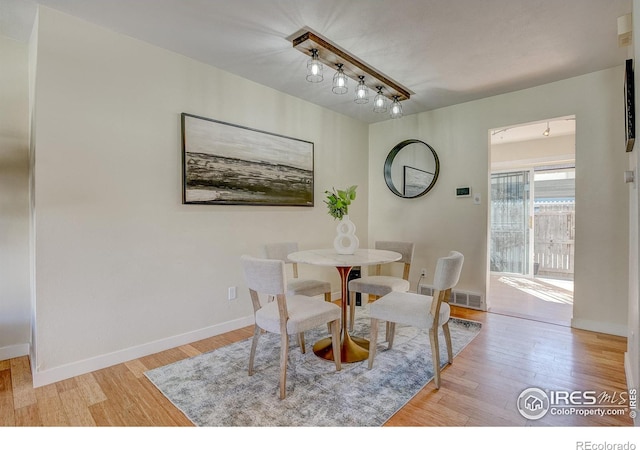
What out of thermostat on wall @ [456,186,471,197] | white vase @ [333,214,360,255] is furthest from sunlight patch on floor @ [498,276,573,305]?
white vase @ [333,214,360,255]

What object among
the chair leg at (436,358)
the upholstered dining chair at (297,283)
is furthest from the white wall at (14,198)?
the chair leg at (436,358)

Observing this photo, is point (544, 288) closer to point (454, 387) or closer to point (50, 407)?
point (454, 387)

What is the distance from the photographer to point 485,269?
3.57 meters

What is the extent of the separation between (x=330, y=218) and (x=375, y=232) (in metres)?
0.87

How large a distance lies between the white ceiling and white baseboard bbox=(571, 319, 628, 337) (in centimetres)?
231

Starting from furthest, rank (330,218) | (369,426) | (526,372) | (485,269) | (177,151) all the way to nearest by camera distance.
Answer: (330,218) < (485,269) < (177,151) < (526,372) < (369,426)

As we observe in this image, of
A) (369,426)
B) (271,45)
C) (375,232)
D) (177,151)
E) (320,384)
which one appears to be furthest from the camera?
(375,232)

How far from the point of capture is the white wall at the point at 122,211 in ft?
6.67

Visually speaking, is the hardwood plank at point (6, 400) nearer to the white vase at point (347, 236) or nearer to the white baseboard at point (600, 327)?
the white vase at point (347, 236)

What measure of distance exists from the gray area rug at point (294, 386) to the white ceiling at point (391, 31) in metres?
2.37

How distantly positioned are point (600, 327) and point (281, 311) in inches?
119

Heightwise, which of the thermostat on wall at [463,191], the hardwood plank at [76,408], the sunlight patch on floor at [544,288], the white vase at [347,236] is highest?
the thermostat on wall at [463,191]

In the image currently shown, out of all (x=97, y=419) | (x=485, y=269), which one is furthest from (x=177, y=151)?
(x=485, y=269)
